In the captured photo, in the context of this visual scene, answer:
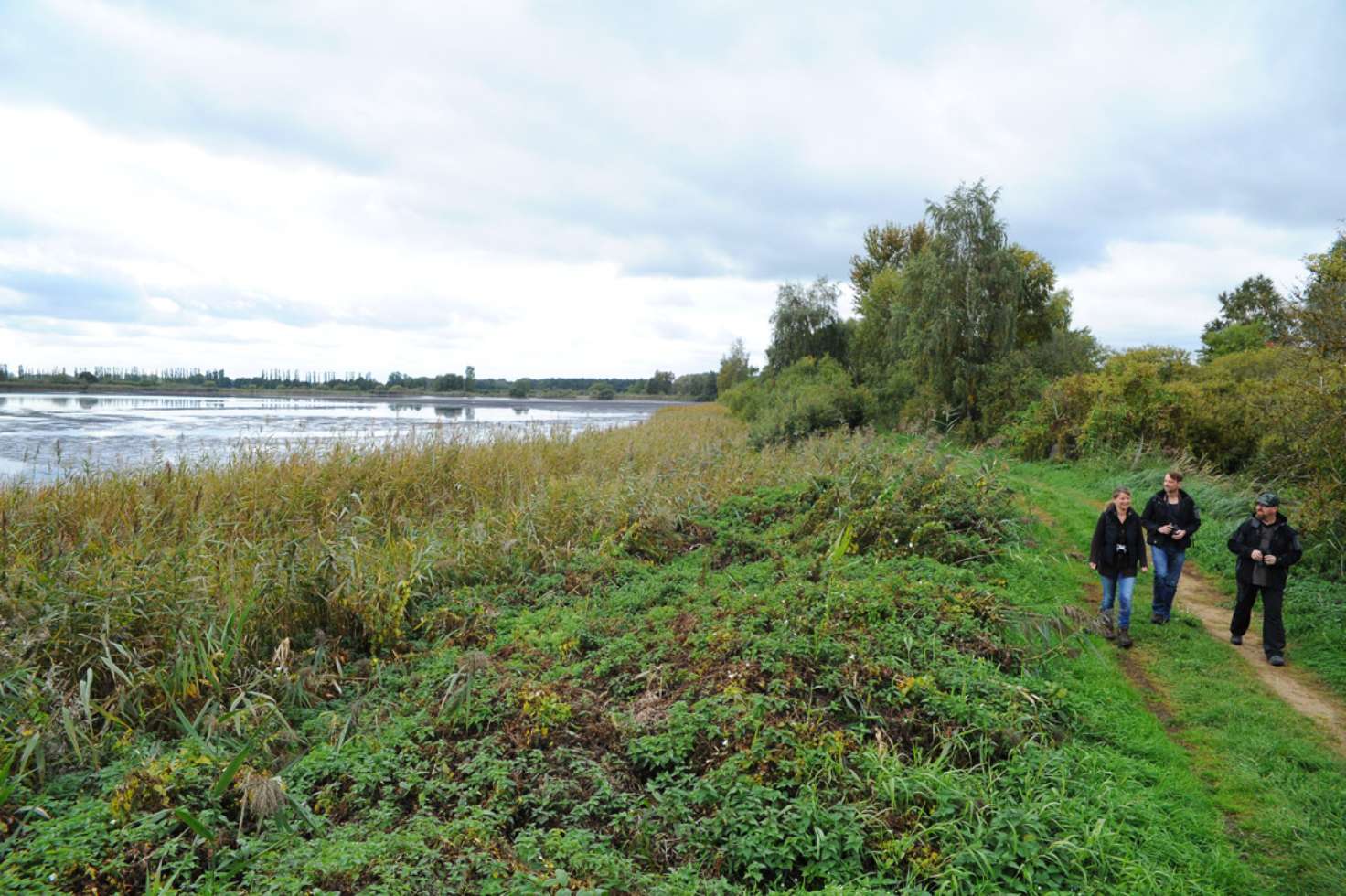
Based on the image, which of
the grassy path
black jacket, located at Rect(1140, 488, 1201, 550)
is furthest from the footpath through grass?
black jacket, located at Rect(1140, 488, 1201, 550)

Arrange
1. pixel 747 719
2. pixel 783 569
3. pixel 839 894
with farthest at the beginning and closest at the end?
pixel 783 569 → pixel 747 719 → pixel 839 894

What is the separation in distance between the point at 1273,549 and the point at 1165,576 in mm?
942

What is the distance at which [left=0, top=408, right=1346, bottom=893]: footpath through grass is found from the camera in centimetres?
334

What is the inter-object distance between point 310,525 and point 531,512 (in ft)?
8.18

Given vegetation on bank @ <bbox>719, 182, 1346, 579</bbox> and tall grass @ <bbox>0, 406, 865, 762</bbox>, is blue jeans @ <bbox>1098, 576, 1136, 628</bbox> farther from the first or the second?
tall grass @ <bbox>0, 406, 865, 762</bbox>

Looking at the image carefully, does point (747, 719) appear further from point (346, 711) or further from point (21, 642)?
point (21, 642)

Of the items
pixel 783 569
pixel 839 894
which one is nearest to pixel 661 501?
pixel 783 569

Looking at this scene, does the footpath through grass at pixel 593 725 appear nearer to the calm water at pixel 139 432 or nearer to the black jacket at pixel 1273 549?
the black jacket at pixel 1273 549

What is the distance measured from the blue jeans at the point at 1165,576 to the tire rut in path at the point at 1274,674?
17.4 inches

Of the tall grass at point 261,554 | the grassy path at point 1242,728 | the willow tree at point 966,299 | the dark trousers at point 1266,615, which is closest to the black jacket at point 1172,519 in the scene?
the dark trousers at point 1266,615

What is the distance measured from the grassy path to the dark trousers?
180mm

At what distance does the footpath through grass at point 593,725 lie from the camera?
11.0ft

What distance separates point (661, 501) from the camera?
9.41 meters

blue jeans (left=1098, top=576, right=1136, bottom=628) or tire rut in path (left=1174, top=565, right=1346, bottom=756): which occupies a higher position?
blue jeans (left=1098, top=576, right=1136, bottom=628)
